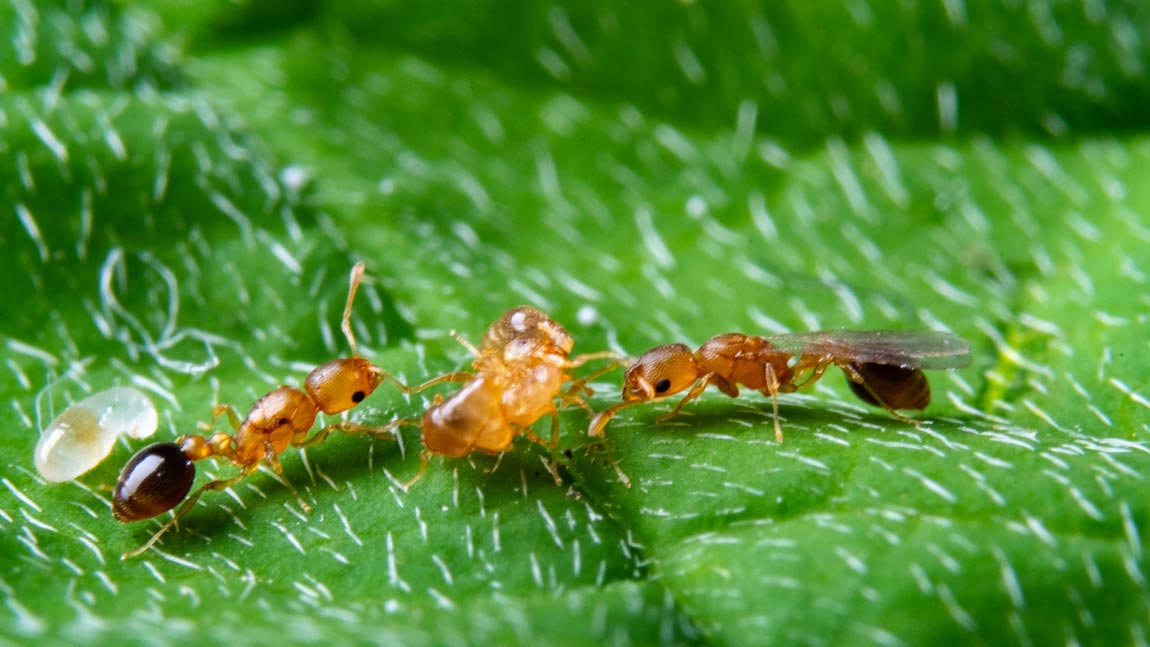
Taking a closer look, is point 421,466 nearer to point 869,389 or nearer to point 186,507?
point 186,507

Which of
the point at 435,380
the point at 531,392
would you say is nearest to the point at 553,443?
the point at 531,392

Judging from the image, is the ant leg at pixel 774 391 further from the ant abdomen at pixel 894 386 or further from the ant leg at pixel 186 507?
the ant leg at pixel 186 507

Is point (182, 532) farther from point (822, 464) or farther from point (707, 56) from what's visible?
point (707, 56)

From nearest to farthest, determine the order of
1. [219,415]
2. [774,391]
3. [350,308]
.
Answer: [774,391], [219,415], [350,308]

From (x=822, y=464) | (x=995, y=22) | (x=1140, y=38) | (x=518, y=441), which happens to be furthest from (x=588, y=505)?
(x=1140, y=38)

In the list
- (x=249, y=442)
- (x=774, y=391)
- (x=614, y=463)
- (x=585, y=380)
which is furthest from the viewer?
(x=585, y=380)

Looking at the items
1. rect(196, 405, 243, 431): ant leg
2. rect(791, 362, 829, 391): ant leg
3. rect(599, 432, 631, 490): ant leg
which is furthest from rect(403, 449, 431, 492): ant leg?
rect(791, 362, 829, 391): ant leg
